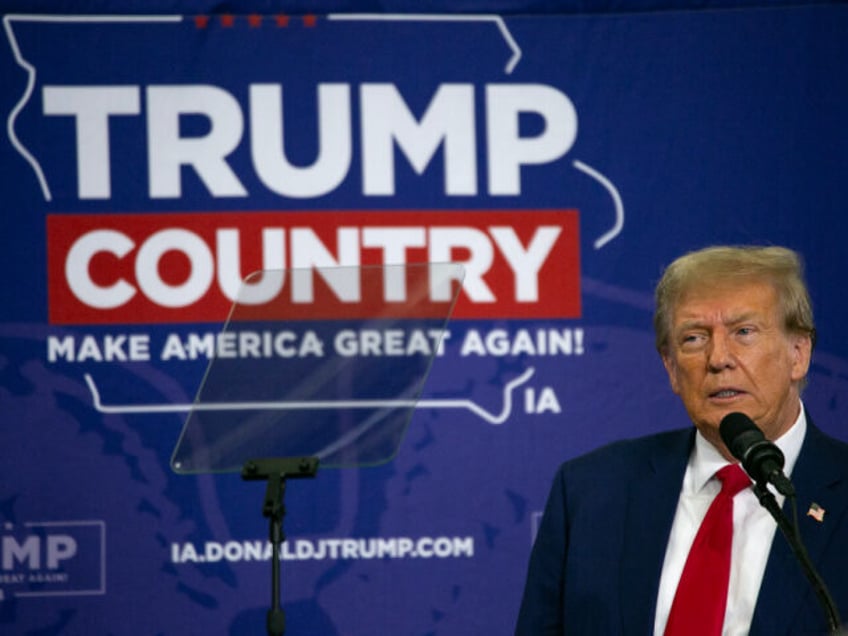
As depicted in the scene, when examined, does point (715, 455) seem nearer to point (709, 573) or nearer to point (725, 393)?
point (725, 393)

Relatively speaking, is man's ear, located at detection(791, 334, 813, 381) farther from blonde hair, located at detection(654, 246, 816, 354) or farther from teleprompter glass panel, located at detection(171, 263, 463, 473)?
teleprompter glass panel, located at detection(171, 263, 463, 473)

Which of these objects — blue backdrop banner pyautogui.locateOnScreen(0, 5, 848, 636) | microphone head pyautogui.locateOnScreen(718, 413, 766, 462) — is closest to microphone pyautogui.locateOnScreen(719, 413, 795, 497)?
microphone head pyautogui.locateOnScreen(718, 413, 766, 462)

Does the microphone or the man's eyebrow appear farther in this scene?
the man's eyebrow

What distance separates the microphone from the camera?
171cm

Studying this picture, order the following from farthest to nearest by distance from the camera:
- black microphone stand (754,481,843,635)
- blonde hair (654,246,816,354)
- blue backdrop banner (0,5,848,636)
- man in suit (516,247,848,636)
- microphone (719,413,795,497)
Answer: blue backdrop banner (0,5,848,636)
blonde hair (654,246,816,354)
man in suit (516,247,848,636)
microphone (719,413,795,497)
black microphone stand (754,481,843,635)

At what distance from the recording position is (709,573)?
2.13 m

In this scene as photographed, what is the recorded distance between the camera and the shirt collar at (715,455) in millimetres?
2254

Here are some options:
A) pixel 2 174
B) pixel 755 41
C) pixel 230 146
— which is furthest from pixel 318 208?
pixel 755 41

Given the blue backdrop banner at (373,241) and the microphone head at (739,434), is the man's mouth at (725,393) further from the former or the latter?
the blue backdrop banner at (373,241)

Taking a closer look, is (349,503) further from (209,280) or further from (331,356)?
(331,356)

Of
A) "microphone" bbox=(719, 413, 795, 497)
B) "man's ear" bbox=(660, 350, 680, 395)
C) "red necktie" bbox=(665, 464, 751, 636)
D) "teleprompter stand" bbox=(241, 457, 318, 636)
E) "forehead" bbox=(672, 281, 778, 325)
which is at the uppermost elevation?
"forehead" bbox=(672, 281, 778, 325)

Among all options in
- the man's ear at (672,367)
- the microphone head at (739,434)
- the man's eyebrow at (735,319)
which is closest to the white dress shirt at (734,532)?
the man's ear at (672,367)

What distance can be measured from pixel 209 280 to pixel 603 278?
3.60 feet

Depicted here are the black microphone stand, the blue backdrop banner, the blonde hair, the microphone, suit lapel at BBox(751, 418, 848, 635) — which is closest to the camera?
the black microphone stand
